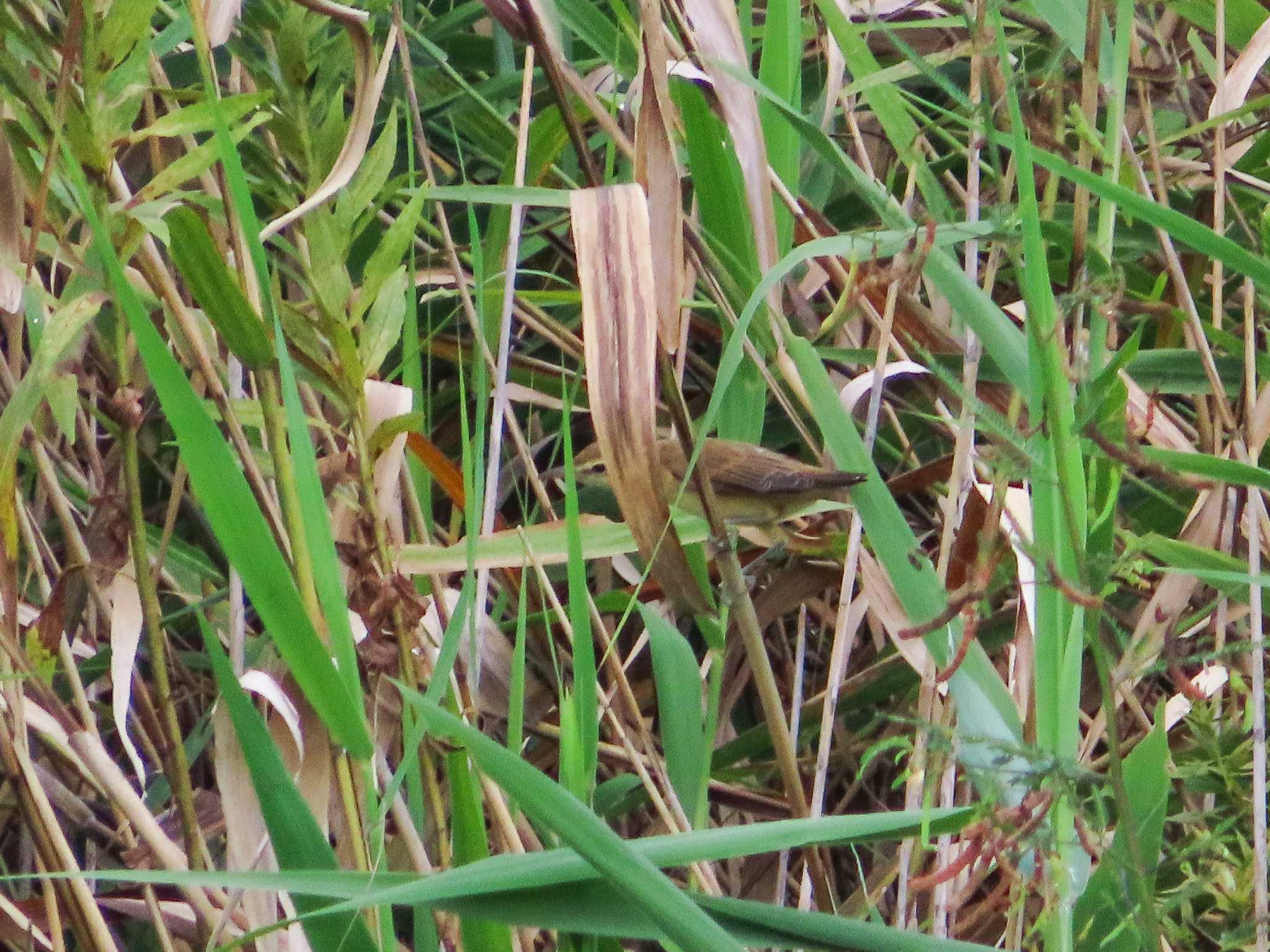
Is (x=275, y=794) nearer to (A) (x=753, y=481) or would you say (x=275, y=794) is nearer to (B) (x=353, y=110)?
(B) (x=353, y=110)

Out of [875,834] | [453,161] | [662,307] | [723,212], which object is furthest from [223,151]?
[453,161]

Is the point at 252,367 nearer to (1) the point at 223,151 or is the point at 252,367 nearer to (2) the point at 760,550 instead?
(1) the point at 223,151

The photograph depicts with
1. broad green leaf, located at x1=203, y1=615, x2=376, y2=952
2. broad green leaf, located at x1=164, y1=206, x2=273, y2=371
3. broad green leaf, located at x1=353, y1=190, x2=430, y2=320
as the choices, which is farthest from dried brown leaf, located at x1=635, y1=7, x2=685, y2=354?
broad green leaf, located at x1=203, y1=615, x2=376, y2=952

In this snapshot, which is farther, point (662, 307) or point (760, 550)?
point (760, 550)

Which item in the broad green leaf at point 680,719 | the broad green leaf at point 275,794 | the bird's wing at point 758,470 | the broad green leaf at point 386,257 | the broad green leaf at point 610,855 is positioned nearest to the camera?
the broad green leaf at point 610,855

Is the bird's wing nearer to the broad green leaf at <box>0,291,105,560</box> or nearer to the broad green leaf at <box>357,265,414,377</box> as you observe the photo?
the broad green leaf at <box>357,265,414,377</box>

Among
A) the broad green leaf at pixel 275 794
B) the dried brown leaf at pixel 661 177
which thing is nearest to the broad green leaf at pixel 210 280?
the broad green leaf at pixel 275 794

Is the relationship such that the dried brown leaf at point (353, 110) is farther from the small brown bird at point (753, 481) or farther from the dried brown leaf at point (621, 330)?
the small brown bird at point (753, 481)
